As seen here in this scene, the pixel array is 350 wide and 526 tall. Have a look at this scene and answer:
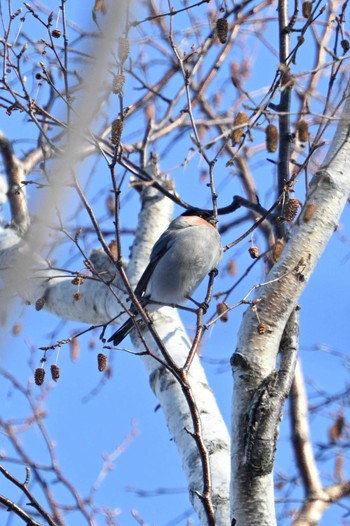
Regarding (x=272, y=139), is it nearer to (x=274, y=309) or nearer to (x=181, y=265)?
(x=274, y=309)

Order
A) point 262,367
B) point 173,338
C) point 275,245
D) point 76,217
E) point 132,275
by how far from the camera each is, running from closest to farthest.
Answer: point 262,367 → point 275,245 → point 173,338 → point 132,275 → point 76,217

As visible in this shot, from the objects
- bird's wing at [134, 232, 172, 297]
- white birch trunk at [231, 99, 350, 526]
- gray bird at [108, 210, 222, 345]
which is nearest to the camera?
white birch trunk at [231, 99, 350, 526]

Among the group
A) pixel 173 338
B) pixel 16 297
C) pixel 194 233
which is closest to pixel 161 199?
pixel 194 233

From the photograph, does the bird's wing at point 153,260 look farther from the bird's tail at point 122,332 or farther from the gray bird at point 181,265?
the bird's tail at point 122,332

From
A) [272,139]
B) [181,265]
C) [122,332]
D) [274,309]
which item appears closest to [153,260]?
[181,265]

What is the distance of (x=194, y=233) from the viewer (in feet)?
10.9

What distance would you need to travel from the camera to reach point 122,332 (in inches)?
122

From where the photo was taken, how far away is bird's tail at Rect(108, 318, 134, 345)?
306cm

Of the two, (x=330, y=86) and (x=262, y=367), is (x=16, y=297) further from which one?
(x=330, y=86)

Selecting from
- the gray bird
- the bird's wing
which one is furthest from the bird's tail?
the bird's wing

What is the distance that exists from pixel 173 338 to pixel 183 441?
609mm

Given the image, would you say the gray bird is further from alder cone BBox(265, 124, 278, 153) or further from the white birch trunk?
the white birch trunk

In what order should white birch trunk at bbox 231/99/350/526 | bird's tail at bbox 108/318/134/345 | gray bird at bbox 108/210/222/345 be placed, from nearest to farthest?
white birch trunk at bbox 231/99/350/526, bird's tail at bbox 108/318/134/345, gray bird at bbox 108/210/222/345

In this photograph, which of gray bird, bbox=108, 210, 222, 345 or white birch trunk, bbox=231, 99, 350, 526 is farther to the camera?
gray bird, bbox=108, 210, 222, 345
